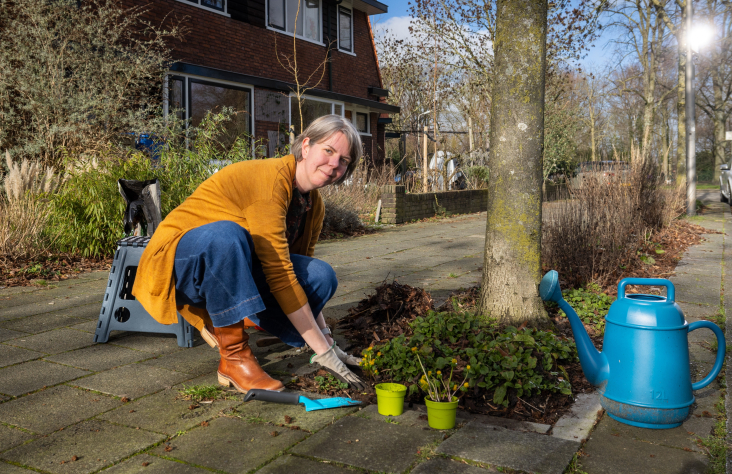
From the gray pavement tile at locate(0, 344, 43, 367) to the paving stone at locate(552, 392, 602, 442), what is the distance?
2.80 m

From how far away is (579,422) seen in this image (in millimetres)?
2430

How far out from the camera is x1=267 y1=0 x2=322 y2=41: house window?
16.0 meters

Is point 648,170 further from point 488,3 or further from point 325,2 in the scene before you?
point 325,2

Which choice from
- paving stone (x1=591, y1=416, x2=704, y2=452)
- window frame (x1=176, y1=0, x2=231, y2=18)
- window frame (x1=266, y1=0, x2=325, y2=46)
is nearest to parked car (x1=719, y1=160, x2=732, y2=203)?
window frame (x1=266, y1=0, x2=325, y2=46)

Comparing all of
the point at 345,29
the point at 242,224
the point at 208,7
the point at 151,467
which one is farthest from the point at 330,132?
the point at 345,29

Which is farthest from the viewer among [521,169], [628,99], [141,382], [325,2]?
[628,99]

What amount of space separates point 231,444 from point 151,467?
294 millimetres

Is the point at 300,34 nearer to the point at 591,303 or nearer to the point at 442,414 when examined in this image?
the point at 591,303

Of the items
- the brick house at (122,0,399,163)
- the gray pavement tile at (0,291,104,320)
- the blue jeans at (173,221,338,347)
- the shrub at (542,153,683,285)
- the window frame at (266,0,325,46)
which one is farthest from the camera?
the window frame at (266,0,325,46)

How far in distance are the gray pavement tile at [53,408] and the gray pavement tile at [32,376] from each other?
0.33ft

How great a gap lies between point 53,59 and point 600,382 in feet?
27.8

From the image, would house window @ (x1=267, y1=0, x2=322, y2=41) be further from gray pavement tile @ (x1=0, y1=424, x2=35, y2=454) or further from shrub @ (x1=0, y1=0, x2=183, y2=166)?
gray pavement tile @ (x1=0, y1=424, x2=35, y2=454)

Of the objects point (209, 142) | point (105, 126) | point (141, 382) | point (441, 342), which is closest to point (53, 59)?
point (105, 126)

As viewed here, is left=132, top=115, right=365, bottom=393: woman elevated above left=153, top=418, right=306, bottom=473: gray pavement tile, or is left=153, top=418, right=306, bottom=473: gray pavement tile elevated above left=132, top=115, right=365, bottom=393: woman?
left=132, top=115, right=365, bottom=393: woman
